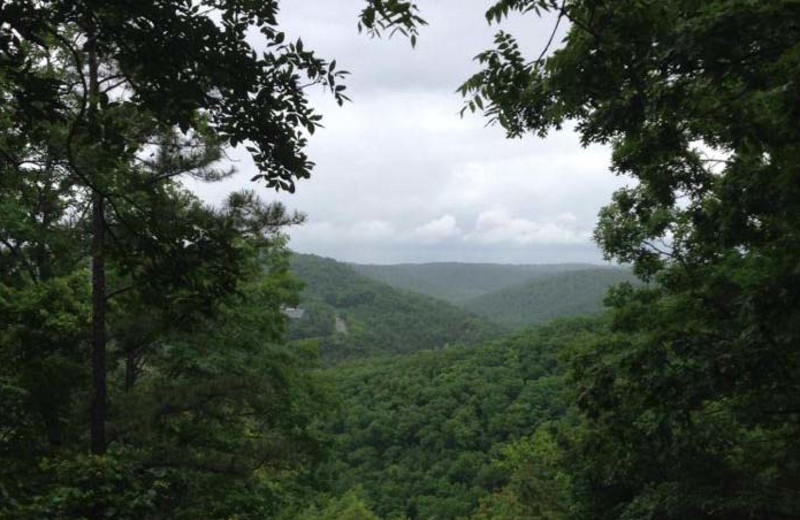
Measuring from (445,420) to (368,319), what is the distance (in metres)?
62.3

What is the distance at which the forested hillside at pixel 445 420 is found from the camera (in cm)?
4762

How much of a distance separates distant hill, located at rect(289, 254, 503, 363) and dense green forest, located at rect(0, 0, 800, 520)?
74.3m

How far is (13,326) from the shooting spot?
272 inches

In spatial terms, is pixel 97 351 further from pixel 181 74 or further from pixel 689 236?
pixel 689 236

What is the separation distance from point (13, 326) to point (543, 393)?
47.7 meters

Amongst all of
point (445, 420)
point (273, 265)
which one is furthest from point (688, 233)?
point (445, 420)

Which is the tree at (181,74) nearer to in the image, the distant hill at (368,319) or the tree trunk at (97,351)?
the tree trunk at (97,351)

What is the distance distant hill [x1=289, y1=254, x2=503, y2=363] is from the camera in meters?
93.6

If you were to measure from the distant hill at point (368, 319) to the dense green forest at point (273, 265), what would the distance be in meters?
74.3

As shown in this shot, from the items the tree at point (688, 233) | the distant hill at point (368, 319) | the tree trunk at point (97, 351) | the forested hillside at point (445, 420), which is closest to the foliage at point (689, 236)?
the tree at point (688, 233)

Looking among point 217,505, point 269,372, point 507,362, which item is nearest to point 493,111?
point 217,505

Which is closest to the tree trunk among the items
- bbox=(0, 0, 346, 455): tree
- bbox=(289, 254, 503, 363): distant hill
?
bbox=(0, 0, 346, 455): tree

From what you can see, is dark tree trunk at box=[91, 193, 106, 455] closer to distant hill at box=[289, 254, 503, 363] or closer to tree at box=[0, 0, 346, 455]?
tree at box=[0, 0, 346, 455]

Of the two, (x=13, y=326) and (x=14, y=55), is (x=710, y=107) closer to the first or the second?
(x=14, y=55)
